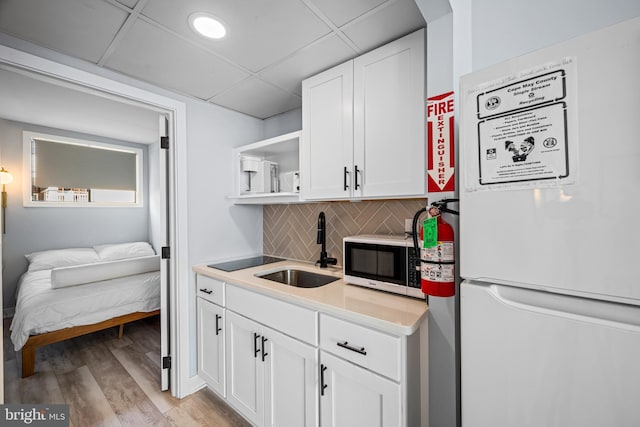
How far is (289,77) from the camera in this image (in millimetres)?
1797

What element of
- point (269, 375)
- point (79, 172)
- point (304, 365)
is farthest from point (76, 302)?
point (79, 172)

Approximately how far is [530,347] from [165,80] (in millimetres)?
2333

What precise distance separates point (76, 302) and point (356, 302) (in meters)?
2.68

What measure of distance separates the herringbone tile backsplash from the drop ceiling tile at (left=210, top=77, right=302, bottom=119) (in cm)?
86

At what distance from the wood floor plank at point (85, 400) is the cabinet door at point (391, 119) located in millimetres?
2241

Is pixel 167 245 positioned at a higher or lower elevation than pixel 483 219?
lower

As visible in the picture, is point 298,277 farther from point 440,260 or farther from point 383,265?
point 440,260

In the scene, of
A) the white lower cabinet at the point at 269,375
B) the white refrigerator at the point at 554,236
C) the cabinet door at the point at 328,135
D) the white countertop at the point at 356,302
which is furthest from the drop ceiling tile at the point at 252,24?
the white lower cabinet at the point at 269,375

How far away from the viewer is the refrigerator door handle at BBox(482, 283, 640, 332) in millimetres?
579

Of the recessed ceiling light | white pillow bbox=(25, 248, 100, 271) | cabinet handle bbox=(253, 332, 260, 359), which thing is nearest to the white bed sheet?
white pillow bbox=(25, 248, 100, 271)

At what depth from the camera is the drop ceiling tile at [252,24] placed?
46.6 inches

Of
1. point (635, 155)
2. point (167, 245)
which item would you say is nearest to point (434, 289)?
point (635, 155)

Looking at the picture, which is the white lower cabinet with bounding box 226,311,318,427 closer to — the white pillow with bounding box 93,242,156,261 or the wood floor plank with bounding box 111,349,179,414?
the wood floor plank with bounding box 111,349,179,414

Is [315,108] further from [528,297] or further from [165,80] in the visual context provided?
[528,297]
